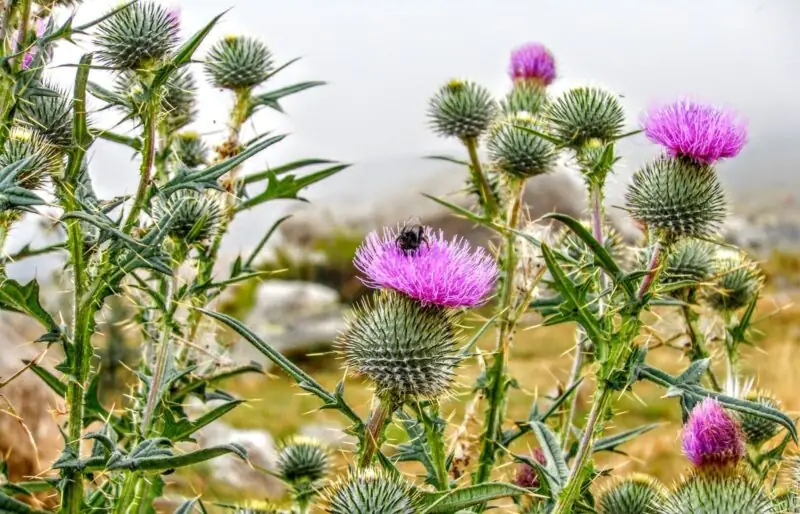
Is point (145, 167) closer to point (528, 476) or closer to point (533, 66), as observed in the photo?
point (528, 476)

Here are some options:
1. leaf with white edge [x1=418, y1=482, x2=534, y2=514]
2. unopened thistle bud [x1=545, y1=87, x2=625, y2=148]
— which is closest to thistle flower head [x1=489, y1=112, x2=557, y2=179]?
unopened thistle bud [x1=545, y1=87, x2=625, y2=148]

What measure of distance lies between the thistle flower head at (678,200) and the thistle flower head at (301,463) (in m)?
1.69

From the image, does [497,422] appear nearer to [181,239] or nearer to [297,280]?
[181,239]

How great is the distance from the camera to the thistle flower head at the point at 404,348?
2309mm

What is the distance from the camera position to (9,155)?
8.04 ft

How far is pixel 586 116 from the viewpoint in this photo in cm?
310

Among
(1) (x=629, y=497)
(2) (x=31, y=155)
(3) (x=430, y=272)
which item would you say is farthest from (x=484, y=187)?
(2) (x=31, y=155)

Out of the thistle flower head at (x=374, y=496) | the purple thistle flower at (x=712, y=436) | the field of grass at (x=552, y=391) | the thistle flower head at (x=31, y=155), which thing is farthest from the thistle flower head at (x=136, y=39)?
the field of grass at (x=552, y=391)

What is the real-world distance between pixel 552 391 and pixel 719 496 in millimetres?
7801

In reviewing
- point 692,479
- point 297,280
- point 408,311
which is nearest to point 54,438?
point 408,311

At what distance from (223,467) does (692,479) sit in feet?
39.1

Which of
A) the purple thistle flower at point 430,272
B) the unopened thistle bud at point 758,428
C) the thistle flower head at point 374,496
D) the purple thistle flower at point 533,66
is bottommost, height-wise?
the thistle flower head at point 374,496

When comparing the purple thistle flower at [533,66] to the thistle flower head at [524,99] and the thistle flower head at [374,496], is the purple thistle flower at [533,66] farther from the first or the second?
the thistle flower head at [374,496]

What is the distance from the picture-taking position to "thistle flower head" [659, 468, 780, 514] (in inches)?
78.4
